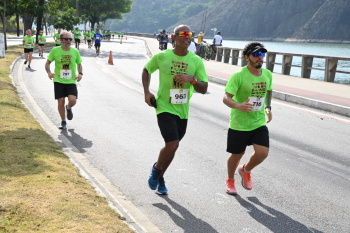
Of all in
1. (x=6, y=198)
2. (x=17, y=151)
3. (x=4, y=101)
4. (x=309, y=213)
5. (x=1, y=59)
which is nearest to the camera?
(x=6, y=198)

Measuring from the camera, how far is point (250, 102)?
17.8ft

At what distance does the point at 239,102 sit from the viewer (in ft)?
18.1

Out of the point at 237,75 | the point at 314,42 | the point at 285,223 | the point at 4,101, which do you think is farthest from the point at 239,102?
the point at 314,42

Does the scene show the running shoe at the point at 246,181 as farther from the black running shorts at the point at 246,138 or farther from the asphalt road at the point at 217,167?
the black running shorts at the point at 246,138

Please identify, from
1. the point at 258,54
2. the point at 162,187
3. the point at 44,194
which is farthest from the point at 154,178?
the point at 258,54

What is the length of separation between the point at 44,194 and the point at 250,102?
7.92ft

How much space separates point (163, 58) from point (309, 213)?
7.65ft

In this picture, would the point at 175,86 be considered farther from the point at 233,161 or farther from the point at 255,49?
the point at 233,161

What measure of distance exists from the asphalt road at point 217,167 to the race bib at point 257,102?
3.61ft

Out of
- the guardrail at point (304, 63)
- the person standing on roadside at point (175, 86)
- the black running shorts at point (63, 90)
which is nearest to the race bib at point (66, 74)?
the black running shorts at point (63, 90)

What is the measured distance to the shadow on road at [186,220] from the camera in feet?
15.6

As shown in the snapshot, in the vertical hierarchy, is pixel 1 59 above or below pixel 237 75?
below

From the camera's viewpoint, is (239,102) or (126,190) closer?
(239,102)

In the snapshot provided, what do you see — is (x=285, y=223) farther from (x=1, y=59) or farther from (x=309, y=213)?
(x=1, y=59)
